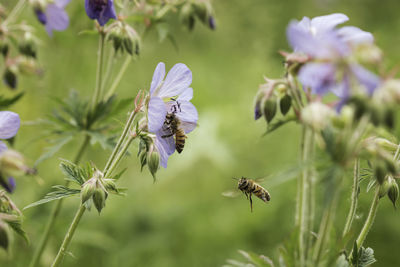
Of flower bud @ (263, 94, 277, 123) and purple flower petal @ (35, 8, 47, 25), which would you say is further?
purple flower petal @ (35, 8, 47, 25)

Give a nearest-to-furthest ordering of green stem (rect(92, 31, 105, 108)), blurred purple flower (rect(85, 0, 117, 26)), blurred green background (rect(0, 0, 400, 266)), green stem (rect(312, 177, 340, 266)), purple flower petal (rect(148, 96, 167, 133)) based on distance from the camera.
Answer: green stem (rect(312, 177, 340, 266)), purple flower petal (rect(148, 96, 167, 133)), blurred purple flower (rect(85, 0, 117, 26)), green stem (rect(92, 31, 105, 108)), blurred green background (rect(0, 0, 400, 266))

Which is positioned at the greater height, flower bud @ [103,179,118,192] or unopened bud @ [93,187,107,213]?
flower bud @ [103,179,118,192]

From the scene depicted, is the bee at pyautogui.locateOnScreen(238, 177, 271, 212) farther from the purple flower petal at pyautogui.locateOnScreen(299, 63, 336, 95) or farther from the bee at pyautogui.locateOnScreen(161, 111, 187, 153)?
the purple flower petal at pyautogui.locateOnScreen(299, 63, 336, 95)

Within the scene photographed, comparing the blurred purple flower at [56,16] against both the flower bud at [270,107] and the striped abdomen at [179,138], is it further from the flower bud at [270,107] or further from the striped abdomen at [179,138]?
the flower bud at [270,107]

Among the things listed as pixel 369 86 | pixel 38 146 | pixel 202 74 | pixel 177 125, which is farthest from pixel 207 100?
pixel 369 86

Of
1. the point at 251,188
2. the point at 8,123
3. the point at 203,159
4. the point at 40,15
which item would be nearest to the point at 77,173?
the point at 8,123

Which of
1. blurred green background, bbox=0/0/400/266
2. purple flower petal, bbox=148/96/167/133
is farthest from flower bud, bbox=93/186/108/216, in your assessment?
blurred green background, bbox=0/0/400/266

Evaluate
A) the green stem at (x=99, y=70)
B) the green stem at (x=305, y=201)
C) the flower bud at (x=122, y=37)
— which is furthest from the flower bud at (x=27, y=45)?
the green stem at (x=305, y=201)
